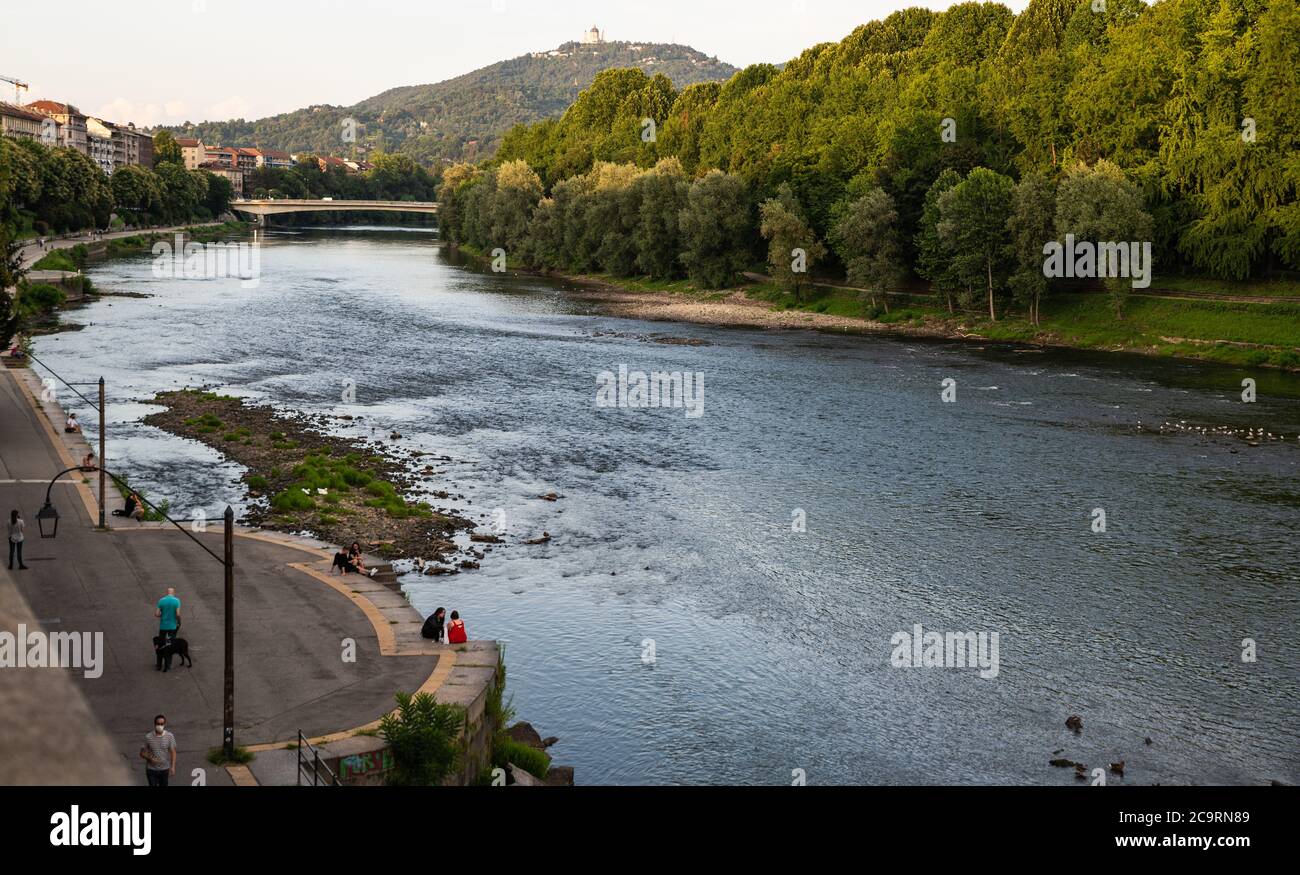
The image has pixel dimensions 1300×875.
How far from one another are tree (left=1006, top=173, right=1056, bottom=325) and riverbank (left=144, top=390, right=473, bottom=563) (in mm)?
52610

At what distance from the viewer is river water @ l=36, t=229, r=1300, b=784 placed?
1146 inches

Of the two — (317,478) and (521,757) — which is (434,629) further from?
(317,478)

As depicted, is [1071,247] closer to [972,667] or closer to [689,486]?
[689,486]

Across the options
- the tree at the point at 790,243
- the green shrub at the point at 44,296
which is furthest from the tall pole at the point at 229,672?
the tree at the point at 790,243

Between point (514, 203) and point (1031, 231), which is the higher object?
point (514, 203)

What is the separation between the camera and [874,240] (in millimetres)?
102375

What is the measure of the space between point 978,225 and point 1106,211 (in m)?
9.63

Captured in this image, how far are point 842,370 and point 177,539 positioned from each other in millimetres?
50389

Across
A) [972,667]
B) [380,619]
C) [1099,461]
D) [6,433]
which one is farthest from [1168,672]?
[6,433]
